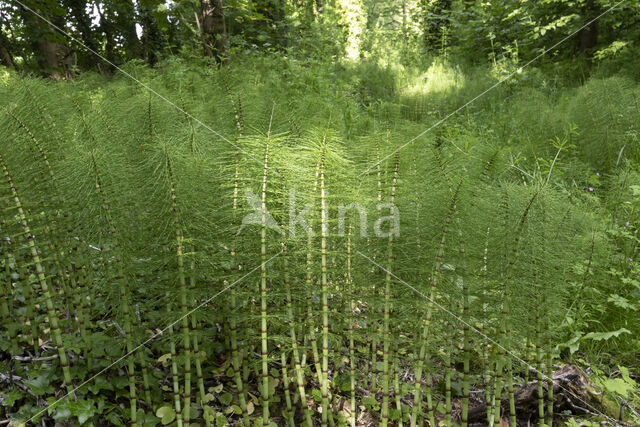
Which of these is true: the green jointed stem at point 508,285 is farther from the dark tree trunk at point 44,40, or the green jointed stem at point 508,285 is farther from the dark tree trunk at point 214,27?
the dark tree trunk at point 44,40

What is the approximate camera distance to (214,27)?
207 inches

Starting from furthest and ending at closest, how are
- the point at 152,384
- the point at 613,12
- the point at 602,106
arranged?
the point at 613,12
the point at 602,106
the point at 152,384

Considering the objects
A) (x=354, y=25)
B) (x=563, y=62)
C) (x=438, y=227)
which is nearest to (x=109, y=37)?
(x=354, y=25)

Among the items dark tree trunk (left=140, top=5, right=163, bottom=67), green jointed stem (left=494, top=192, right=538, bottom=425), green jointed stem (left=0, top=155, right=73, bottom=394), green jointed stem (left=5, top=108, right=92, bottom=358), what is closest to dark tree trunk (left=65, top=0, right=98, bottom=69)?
dark tree trunk (left=140, top=5, right=163, bottom=67)

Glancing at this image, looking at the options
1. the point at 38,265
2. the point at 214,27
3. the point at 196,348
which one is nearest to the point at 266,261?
the point at 196,348

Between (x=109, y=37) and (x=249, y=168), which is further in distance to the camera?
(x=109, y=37)

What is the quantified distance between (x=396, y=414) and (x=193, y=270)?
103 cm

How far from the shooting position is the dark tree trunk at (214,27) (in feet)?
17.0

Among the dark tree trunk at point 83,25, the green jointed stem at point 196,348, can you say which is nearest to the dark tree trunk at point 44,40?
the dark tree trunk at point 83,25

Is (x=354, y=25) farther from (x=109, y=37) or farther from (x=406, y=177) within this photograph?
(x=406, y=177)

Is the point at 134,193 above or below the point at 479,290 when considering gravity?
above

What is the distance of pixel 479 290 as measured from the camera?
64.6 inches
